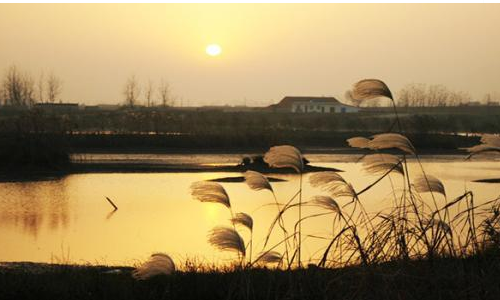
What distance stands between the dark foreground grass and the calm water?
95 cm

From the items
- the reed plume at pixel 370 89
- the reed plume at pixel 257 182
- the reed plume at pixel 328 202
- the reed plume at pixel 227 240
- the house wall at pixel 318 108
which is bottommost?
the reed plume at pixel 227 240

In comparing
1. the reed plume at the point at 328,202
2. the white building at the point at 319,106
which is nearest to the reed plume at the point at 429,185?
the reed plume at the point at 328,202

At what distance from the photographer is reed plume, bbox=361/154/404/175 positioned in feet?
18.9

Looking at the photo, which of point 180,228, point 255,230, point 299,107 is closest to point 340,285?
point 255,230

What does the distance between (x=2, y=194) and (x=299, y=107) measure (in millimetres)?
87849

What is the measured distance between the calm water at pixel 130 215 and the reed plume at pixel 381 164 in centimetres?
21

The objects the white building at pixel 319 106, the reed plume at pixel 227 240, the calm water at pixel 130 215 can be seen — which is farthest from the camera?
the white building at pixel 319 106

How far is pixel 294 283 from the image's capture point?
6129mm

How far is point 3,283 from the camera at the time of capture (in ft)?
23.4

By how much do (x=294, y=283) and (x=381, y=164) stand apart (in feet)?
3.99

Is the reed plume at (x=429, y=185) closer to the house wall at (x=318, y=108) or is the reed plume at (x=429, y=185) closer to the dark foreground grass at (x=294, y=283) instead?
the dark foreground grass at (x=294, y=283)

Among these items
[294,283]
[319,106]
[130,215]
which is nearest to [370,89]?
[294,283]

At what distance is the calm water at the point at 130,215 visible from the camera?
40.6ft

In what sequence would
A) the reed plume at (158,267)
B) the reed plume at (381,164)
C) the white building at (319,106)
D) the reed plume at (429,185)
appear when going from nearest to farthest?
1. the reed plume at (158,267)
2. the reed plume at (381,164)
3. the reed plume at (429,185)
4. the white building at (319,106)
